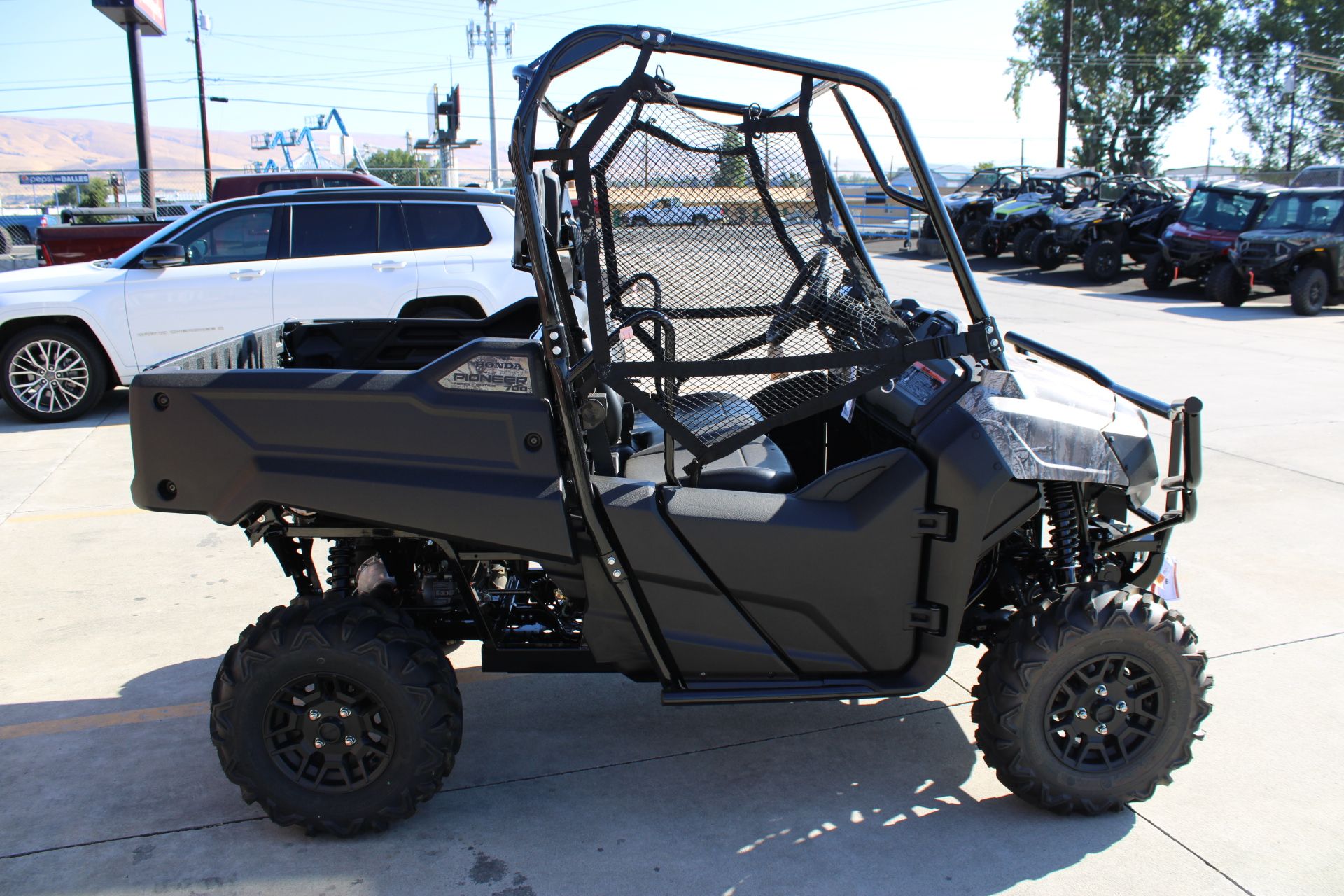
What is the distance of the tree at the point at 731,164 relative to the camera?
3.04 meters

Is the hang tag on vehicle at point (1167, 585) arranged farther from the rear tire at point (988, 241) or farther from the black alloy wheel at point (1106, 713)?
the rear tire at point (988, 241)

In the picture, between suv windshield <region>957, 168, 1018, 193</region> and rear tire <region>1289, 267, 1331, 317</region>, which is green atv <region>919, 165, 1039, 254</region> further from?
rear tire <region>1289, 267, 1331, 317</region>

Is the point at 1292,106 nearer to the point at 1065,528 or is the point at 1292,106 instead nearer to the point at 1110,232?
the point at 1110,232

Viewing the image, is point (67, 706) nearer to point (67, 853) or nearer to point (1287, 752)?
point (67, 853)

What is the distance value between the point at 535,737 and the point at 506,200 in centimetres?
626

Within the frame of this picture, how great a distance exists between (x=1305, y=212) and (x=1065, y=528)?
1534 cm

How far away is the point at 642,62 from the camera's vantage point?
2.68m

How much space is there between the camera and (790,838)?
3010 mm

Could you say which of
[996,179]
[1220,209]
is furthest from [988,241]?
[1220,209]

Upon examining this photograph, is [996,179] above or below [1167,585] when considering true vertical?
above

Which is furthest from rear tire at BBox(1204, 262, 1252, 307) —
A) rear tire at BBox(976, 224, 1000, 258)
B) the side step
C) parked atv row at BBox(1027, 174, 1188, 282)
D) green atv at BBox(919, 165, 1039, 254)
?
the side step

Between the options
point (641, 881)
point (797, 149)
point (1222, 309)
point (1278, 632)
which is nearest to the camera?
point (641, 881)

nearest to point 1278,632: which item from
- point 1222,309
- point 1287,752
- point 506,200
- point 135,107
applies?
point 1287,752

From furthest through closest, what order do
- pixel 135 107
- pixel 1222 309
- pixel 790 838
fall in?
pixel 135 107
pixel 1222 309
pixel 790 838
